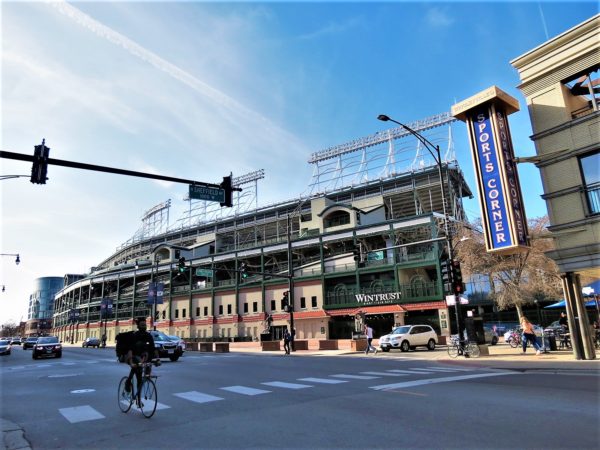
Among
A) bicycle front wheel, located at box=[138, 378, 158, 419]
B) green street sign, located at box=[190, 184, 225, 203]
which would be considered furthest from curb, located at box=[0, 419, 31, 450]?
green street sign, located at box=[190, 184, 225, 203]

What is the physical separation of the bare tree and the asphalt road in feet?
71.6

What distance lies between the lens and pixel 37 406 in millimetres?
10180

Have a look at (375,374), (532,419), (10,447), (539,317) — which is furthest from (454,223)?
(10,447)

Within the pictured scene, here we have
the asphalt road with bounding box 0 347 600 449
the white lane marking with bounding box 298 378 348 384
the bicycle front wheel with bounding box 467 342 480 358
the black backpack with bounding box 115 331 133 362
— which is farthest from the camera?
the bicycle front wheel with bounding box 467 342 480 358

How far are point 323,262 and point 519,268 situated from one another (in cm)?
2708

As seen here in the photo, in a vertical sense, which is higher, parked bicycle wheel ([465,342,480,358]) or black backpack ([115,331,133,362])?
black backpack ([115,331,133,362])

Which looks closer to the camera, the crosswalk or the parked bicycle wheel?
the crosswalk

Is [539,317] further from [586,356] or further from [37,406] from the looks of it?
[37,406]

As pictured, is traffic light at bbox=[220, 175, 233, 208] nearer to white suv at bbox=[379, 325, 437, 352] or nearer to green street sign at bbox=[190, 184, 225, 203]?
green street sign at bbox=[190, 184, 225, 203]

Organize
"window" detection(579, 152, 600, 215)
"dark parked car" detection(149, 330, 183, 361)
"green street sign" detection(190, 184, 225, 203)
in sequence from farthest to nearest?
"dark parked car" detection(149, 330, 183, 361) < "window" detection(579, 152, 600, 215) < "green street sign" detection(190, 184, 225, 203)

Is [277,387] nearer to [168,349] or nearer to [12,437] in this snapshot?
[12,437]

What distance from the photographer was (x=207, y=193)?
1389 centimetres

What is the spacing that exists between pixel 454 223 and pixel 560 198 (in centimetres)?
2833

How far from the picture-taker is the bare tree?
32.9 metres
